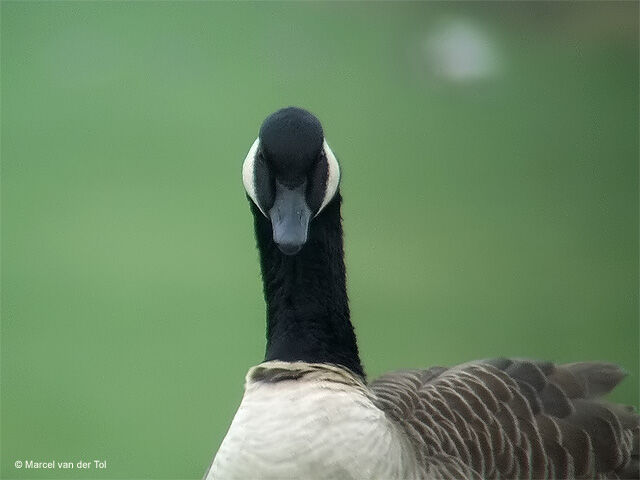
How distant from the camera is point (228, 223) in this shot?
2678 mm

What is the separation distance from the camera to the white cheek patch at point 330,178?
3.82ft

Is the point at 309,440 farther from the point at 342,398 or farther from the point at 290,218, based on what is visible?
the point at 290,218

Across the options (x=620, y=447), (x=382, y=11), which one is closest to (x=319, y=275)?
(x=620, y=447)

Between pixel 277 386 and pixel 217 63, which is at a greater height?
pixel 217 63

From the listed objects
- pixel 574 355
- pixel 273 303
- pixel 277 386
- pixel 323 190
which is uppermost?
pixel 323 190

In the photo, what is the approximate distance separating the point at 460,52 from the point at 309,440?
2117mm

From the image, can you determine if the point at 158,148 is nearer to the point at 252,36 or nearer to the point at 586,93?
the point at 252,36

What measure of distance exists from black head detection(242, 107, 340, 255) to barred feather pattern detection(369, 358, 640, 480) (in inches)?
12.7

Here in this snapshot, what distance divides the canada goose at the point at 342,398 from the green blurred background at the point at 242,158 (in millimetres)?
1113

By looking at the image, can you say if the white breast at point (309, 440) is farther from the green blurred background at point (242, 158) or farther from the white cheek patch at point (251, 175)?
the green blurred background at point (242, 158)

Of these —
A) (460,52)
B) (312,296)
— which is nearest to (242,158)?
(460,52)

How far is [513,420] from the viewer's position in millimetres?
1291

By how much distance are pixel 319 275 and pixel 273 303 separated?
8 cm

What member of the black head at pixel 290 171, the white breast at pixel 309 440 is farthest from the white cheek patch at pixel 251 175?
the white breast at pixel 309 440
